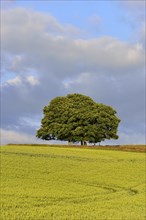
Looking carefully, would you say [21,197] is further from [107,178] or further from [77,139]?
[77,139]

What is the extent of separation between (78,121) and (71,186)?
5622cm

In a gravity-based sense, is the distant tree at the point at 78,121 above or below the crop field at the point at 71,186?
above

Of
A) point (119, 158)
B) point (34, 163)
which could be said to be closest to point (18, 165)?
point (34, 163)

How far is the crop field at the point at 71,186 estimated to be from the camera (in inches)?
991

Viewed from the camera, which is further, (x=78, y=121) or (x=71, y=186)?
(x=78, y=121)

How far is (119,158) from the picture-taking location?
5919 cm

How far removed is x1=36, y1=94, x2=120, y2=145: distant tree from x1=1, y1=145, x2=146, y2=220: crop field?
1176 inches

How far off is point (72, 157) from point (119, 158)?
677 centimetres

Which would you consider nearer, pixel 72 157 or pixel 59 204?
pixel 59 204

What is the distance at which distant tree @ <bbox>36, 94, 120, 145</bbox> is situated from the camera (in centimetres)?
9075

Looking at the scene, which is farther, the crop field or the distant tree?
the distant tree

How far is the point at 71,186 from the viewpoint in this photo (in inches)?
1431

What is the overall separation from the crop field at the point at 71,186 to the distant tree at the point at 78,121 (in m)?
29.9

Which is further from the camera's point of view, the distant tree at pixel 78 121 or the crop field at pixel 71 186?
the distant tree at pixel 78 121
